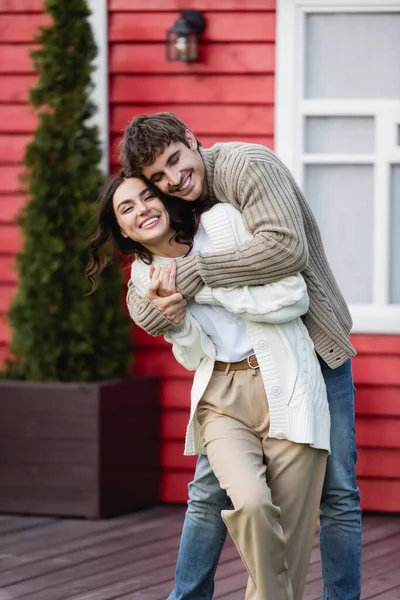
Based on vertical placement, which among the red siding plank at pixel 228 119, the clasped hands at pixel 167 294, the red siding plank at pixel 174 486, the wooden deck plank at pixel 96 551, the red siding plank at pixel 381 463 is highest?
the red siding plank at pixel 228 119

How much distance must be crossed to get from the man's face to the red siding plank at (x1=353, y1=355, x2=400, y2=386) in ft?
7.22

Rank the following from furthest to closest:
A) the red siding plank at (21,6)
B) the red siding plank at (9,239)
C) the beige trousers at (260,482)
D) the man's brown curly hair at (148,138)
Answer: the red siding plank at (9,239), the red siding plank at (21,6), the man's brown curly hair at (148,138), the beige trousers at (260,482)

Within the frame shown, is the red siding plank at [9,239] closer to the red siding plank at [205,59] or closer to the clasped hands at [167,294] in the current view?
the red siding plank at [205,59]

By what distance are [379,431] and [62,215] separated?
5.33 ft

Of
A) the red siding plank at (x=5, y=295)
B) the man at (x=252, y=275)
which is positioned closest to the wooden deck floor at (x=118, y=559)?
the man at (x=252, y=275)

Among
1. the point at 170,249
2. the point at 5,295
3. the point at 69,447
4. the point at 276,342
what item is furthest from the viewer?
the point at 5,295

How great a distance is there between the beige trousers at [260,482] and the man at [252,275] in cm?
20

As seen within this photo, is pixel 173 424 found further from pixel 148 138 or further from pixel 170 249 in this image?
pixel 148 138

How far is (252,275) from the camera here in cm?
280

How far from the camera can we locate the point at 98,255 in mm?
3033

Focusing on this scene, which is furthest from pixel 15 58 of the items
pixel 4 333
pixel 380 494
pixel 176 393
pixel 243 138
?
pixel 380 494

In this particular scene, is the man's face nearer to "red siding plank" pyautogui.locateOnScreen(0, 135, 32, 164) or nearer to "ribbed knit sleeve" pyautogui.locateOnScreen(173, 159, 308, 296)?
"ribbed knit sleeve" pyautogui.locateOnScreen(173, 159, 308, 296)

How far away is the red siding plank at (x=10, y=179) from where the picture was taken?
5.14 metres

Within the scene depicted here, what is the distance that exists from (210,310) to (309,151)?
2187 millimetres
